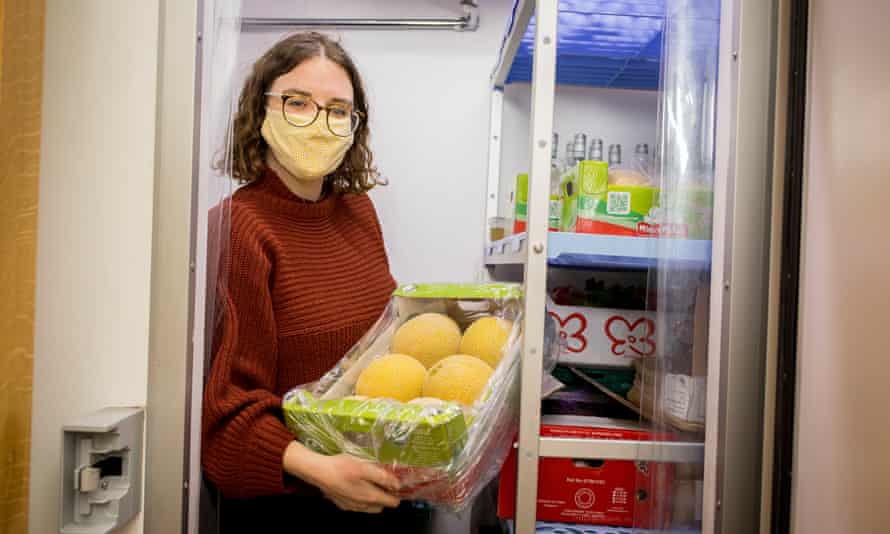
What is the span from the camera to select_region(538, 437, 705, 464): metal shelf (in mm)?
802

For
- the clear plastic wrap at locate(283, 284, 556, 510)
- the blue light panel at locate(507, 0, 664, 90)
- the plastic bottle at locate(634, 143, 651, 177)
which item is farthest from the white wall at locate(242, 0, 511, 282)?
the clear plastic wrap at locate(283, 284, 556, 510)

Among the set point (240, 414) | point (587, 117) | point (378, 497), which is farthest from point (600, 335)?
point (240, 414)

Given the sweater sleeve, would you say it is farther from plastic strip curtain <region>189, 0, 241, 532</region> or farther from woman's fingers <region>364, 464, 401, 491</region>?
woman's fingers <region>364, 464, 401, 491</region>

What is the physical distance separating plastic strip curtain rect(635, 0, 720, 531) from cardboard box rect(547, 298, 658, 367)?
0.47m

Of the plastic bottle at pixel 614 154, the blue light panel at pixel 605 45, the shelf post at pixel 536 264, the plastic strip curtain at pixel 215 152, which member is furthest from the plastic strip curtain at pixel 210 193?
the plastic bottle at pixel 614 154

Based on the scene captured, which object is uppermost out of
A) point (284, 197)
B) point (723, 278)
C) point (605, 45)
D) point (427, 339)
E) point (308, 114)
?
point (605, 45)

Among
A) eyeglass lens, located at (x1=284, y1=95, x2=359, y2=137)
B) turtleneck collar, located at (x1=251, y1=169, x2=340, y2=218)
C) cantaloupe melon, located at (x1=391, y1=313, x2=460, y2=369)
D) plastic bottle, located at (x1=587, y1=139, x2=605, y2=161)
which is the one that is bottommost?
cantaloupe melon, located at (x1=391, y1=313, x2=460, y2=369)

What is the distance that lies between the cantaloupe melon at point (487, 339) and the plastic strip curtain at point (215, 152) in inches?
15.4

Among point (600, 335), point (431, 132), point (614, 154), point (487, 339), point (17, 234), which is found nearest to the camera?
point (17, 234)

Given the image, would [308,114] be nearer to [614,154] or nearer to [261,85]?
[261,85]

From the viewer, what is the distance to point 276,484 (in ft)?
2.60

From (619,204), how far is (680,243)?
0.68 feet

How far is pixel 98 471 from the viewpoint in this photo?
634mm

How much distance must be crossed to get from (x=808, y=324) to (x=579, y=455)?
1.21 feet
